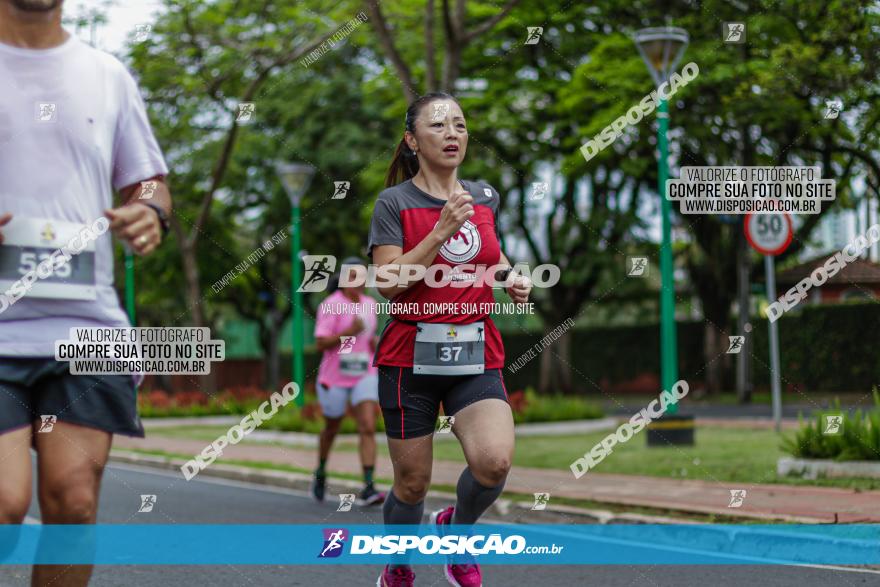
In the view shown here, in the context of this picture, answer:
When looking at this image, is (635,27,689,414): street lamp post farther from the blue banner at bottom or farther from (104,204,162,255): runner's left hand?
(104,204,162,255): runner's left hand

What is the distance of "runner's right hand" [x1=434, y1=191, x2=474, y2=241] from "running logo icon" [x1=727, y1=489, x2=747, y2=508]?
4.07 meters

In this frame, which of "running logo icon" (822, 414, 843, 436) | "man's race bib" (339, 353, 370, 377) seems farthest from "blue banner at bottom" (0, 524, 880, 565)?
"running logo icon" (822, 414, 843, 436)

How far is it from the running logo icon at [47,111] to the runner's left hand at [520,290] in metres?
2.05

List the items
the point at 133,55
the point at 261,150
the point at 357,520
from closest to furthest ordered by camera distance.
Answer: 1. the point at 357,520
2. the point at 133,55
3. the point at 261,150

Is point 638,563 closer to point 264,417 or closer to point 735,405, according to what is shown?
point 264,417

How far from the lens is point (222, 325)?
59.5m

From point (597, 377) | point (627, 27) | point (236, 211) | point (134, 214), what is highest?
point (627, 27)

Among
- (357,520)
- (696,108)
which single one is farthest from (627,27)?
(357,520)

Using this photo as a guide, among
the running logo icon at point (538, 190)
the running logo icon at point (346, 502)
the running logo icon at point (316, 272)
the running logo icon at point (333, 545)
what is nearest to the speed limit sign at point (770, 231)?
the running logo icon at point (316, 272)

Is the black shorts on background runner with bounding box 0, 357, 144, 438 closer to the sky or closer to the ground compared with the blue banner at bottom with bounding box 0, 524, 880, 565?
closer to the sky

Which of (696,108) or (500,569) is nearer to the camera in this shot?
(500,569)

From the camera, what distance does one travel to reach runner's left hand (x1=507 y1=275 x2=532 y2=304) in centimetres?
463

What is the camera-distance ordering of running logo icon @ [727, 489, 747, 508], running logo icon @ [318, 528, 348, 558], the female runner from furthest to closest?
running logo icon @ [727, 489, 747, 508], running logo icon @ [318, 528, 348, 558], the female runner

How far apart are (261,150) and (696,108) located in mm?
13607
